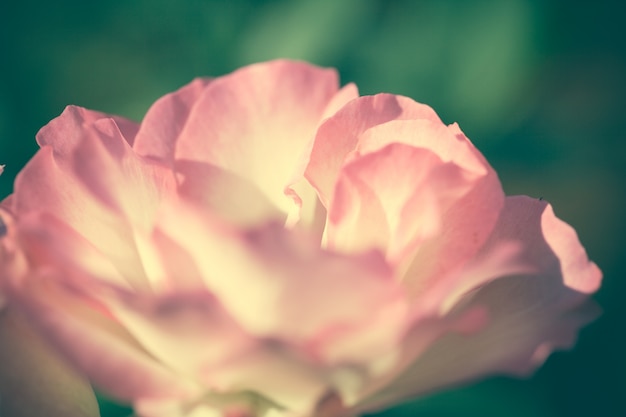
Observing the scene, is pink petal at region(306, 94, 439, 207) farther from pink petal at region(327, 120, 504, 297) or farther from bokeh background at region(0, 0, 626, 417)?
bokeh background at region(0, 0, 626, 417)

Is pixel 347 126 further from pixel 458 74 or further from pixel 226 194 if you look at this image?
pixel 458 74

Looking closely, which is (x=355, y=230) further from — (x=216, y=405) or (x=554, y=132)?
(x=554, y=132)

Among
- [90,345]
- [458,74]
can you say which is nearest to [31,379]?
[90,345]

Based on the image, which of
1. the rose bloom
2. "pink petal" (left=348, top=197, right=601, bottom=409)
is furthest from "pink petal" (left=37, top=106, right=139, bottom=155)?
"pink petal" (left=348, top=197, right=601, bottom=409)

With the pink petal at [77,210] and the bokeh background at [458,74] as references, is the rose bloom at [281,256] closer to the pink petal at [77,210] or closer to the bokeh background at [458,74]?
the pink petal at [77,210]

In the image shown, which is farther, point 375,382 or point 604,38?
point 604,38

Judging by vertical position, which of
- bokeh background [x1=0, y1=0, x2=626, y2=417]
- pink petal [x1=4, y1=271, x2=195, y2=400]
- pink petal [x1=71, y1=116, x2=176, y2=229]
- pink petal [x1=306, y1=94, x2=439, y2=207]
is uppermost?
bokeh background [x1=0, y1=0, x2=626, y2=417]

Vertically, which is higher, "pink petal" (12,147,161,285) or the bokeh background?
the bokeh background

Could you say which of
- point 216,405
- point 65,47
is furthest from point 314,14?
point 216,405
